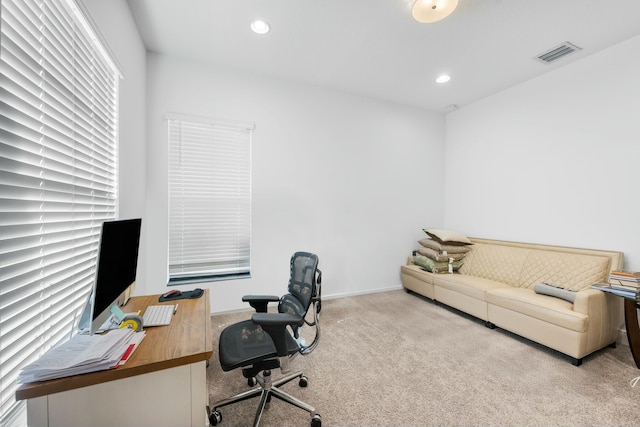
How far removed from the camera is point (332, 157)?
3.80 meters

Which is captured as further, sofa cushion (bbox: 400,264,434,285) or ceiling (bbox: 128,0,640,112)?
sofa cushion (bbox: 400,264,434,285)

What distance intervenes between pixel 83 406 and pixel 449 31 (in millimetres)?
3577

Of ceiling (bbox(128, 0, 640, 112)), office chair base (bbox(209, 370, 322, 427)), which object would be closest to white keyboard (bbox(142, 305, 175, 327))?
office chair base (bbox(209, 370, 322, 427))

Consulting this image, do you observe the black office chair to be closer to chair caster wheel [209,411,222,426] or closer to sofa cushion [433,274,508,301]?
chair caster wheel [209,411,222,426]

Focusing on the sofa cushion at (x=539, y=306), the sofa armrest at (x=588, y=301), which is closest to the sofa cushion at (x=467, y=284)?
the sofa cushion at (x=539, y=306)

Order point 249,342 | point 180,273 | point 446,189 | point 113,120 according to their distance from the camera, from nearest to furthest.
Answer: point 249,342, point 113,120, point 180,273, point 446,189

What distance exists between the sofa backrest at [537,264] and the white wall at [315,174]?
3.36 feet

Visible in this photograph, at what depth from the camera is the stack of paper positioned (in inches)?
34.5

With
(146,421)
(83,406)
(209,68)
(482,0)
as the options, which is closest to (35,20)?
(83,406)

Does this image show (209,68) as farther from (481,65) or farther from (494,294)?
(494,294)

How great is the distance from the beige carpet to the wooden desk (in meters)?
0.75

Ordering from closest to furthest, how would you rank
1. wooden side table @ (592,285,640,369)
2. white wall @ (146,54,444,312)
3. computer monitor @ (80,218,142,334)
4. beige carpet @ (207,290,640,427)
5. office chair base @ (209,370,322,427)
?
computer monitor @ (80,218,142,334) < office chair base @ (209,370,322,427) < beige carpet @ (207,290,640,427) < wooden side table @ (592,285,640,369) < white wall @ (146,54,444,312)

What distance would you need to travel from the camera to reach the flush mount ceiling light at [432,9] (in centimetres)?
199

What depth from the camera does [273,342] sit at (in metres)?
1.48
